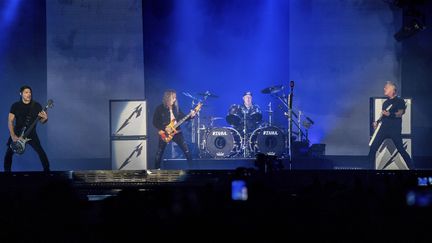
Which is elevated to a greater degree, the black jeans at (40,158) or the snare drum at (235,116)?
the snare drum at (235,116)

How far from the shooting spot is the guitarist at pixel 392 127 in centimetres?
1179

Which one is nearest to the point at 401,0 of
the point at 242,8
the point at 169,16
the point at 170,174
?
the point at 242,8

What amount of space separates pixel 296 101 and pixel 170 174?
19.9ft

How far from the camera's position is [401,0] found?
11.9 m

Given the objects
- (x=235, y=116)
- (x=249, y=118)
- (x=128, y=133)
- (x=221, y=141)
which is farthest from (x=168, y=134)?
(x=249, y=118)

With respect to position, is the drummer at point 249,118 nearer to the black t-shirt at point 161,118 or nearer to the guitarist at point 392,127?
the black t-shirt at point 161,118

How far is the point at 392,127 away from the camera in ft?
39.2

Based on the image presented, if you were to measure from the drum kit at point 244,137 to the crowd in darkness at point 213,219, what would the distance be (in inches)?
366

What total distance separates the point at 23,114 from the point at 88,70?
9.65ft

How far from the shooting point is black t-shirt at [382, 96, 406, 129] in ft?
38.9

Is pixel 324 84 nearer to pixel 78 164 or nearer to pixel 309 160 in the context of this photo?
pixel 309 160

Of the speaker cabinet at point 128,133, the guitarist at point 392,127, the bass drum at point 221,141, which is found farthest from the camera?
the bass drum at point 221,141

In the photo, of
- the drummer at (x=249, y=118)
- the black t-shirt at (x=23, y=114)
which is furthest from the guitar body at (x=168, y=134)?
the black t-shirt at (x=23, y=114)

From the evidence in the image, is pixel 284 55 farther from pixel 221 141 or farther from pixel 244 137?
pixel 221 141
